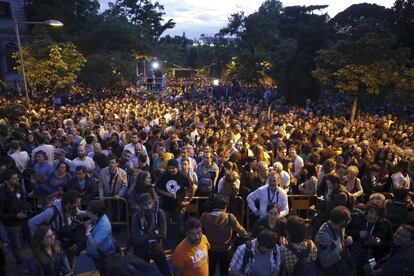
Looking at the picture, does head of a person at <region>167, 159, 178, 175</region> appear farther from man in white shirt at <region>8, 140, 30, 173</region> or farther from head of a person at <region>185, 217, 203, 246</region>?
man in white shirt at <region>8, 140, 30, 173</region>

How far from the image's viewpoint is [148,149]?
10.3 metres

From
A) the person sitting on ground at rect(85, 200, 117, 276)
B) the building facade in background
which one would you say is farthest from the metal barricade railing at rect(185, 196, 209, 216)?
the building facade in background

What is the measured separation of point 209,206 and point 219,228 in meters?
2.02

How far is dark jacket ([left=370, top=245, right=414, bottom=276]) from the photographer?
3.90 m

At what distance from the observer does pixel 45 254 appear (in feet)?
13.6

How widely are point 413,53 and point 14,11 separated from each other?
36647 mm

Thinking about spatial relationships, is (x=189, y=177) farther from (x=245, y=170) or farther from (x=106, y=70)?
(x=106, y=70)

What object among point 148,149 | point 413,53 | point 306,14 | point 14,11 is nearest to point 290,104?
point 413,53

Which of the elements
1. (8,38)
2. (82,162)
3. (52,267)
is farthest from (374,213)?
(8,38)

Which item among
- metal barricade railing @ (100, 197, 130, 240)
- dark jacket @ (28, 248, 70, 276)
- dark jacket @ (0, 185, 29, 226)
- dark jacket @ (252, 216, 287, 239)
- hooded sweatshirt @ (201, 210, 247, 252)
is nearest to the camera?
dark jacket @ (28, 248, 70, 276)

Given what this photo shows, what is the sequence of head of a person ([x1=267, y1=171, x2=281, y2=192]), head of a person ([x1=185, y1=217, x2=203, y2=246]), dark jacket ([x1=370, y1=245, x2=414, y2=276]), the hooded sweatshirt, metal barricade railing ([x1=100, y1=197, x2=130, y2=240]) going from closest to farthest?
dark jacket ([x1=370, y1=245, x2=414, y2=276]) → head of a person ([x1=185, y1=217, x2=203, y2=246]) → the hooded sweatshirt → head of a person ([x1=267, y1=171, x2=281, y2=192]) → metal barricade railing ([x1=100, y1=197, x2=130, y2=240])

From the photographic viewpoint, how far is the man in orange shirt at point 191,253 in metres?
4.25

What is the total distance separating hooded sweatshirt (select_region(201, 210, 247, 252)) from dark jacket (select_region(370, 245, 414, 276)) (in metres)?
1.67

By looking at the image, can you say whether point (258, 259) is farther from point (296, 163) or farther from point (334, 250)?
point (296, 163)
